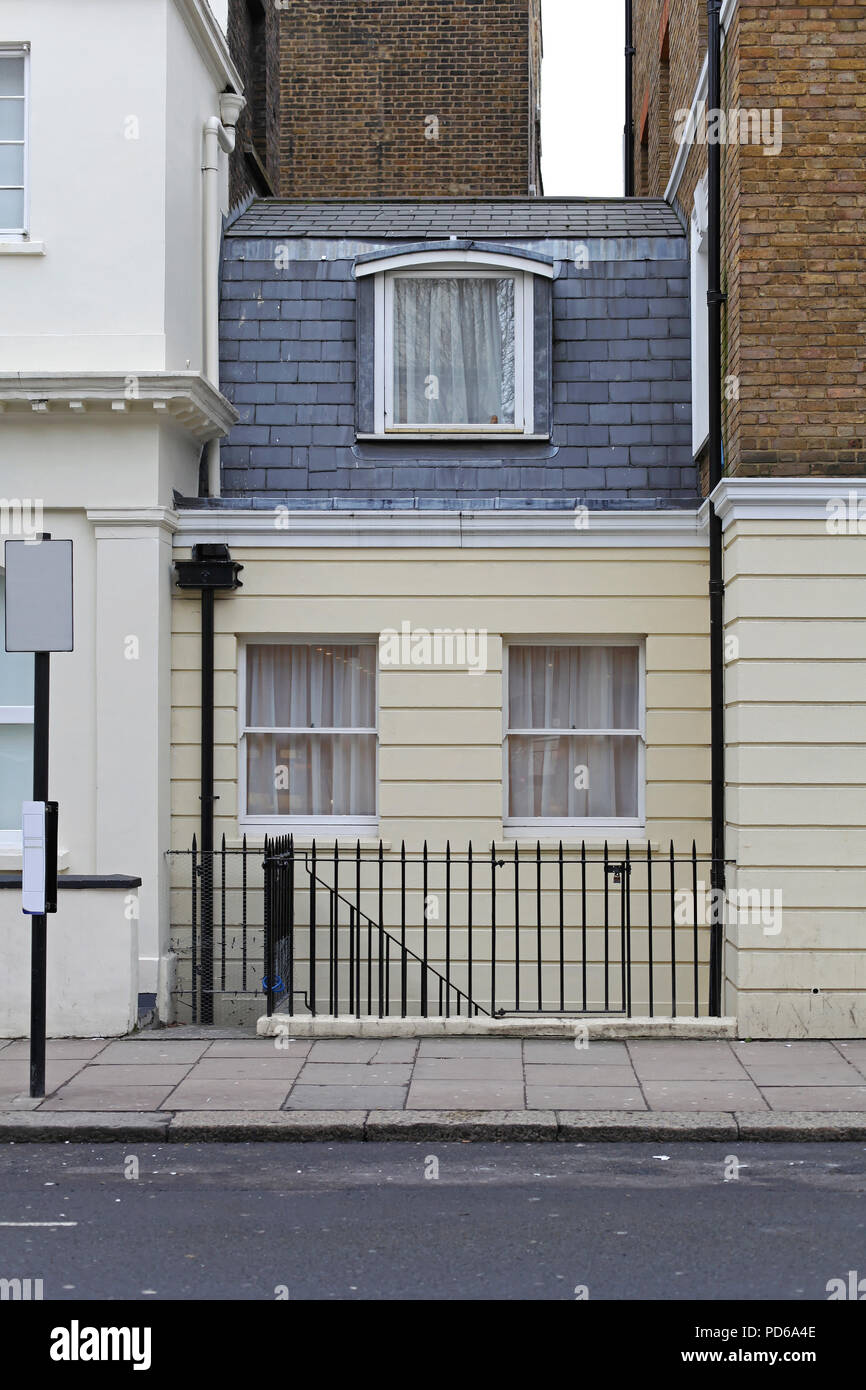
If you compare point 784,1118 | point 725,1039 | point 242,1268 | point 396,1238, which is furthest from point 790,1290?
point 725,1039

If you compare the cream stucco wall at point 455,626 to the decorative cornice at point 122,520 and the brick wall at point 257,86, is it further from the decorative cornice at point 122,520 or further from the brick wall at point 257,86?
the brick wall at point 257,86

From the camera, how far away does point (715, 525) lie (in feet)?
37.0

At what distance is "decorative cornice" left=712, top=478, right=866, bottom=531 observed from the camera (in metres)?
10.2

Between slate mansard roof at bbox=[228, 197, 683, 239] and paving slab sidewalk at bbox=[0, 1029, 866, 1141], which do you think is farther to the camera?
slate mansard roof at bbox=[228, 197, 683, 239]

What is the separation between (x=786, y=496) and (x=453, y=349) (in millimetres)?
3639

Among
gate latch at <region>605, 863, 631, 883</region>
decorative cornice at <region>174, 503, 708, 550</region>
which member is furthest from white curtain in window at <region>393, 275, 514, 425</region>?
gate latch at <region>605, 863, 631, 883</region>

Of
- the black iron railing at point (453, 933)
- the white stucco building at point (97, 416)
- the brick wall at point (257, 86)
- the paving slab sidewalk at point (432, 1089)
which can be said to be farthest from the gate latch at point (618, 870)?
the brick wall at point (257, 86)

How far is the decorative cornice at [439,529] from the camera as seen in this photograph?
11.8 meters

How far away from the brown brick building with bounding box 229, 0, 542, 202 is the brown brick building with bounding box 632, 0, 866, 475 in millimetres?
11377

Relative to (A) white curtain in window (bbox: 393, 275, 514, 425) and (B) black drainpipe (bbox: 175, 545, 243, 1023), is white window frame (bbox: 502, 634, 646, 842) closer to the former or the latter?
(A) white curtain in window (bbox: 393, 275, 514, 425)

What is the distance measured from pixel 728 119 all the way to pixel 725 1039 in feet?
20.8

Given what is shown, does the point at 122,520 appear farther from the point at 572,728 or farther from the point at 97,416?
the point at 572,728

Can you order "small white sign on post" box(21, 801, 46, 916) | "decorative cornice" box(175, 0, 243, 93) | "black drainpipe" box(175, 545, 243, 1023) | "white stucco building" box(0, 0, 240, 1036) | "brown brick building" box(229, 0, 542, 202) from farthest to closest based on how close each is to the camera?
"brown brick building" box(229, 0, 542, 202) → "decorative cornice" box(175, 0, 243, 93) → "black drainpipe" box(175, 545, 243, 1023) → "white stucco building" box(0, 0, 240, 1036) → "small white sign on post" box(21, 801, 46, 916)

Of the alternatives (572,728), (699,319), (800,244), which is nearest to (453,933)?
(572,728)
